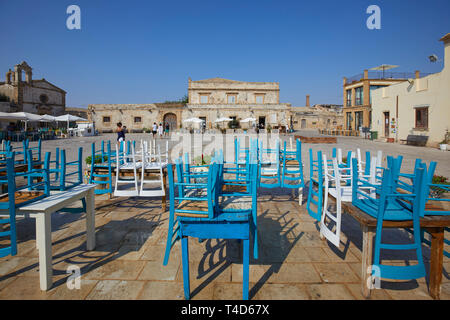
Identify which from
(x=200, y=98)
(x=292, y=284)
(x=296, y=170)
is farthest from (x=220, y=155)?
(x=200, y=98)

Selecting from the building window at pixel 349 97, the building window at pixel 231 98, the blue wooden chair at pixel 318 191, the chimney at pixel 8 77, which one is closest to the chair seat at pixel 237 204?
the blue wooden chair at pixel 318 191

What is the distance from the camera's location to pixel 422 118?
46.2 feet

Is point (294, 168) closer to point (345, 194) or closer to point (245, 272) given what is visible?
point (345, 194)

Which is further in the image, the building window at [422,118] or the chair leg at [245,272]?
the building window at [422,118]

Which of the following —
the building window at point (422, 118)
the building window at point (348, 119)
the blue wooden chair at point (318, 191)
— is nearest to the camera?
the blue wooden chair at point (318, 191)

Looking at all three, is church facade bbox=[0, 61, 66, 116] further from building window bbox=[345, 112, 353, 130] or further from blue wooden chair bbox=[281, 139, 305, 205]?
building window bbox=[345, 112, 353, 130]

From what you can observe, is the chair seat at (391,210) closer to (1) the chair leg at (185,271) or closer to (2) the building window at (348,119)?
(1) the chair leg at (185,271)

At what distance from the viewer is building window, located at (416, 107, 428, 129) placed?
13767 mm

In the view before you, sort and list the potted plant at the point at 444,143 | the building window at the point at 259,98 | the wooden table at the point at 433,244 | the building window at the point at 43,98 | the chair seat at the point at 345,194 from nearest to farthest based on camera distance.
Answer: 1. the wooden table at the point at 433,244
2. the chair seat at the point at 345,194
3. the potted plant at the point at 444,143
4. the building window at the point at 43,98
5. the building window at the point at 259,98

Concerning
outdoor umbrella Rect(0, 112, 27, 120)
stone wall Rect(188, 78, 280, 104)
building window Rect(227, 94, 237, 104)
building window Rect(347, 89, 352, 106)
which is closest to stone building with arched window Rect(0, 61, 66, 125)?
outdoor umbrella Rect(0, 112, 27, 120)

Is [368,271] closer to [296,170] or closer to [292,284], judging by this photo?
[292,284]

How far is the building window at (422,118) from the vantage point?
45.2ft

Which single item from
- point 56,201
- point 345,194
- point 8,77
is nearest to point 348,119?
point 345,194
